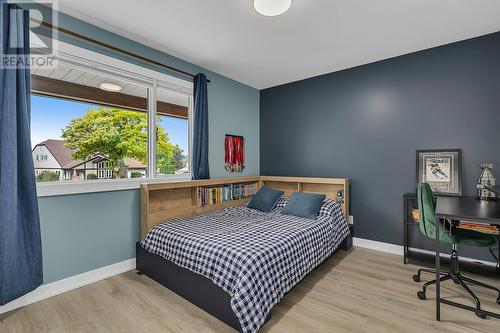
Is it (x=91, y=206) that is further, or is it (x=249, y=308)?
(x=91, y=206)

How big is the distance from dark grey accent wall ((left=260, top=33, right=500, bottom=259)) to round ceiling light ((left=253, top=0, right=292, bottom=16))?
6.53 ft

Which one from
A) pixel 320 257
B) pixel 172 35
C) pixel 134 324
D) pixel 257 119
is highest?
pixel 172 35

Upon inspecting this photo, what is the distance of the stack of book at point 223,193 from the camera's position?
3375 millimetres

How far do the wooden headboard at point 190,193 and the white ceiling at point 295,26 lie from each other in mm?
1680

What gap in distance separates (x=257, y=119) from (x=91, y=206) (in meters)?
3.11

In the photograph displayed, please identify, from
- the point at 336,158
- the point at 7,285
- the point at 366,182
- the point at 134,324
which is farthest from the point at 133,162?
the point at 366,182

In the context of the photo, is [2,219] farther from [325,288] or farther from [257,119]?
[257,119]

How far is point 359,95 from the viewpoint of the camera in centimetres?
354

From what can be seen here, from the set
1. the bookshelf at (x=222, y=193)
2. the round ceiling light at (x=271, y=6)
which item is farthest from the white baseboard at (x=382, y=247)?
the round ceiling light at (x=271, y=6)

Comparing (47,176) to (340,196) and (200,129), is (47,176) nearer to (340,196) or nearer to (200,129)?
(200,129)

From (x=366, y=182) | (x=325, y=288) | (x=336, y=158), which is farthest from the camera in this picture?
(x=336, y=158)

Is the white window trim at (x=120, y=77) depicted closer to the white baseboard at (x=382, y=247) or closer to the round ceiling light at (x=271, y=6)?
the round ceiling light at (x=271, y=6)

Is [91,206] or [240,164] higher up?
[240,164]

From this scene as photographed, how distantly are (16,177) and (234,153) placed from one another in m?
2.73
